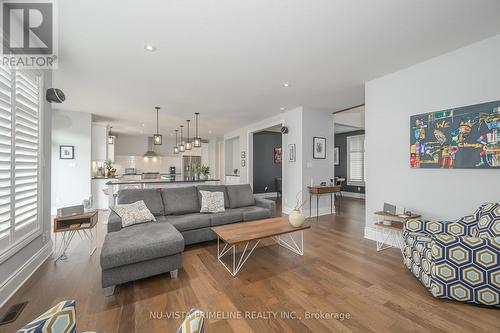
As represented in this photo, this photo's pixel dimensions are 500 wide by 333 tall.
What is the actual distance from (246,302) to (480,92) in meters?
3.59

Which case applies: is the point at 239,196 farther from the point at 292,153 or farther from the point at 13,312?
the point at 13,312

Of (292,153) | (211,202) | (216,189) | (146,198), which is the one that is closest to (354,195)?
(292,153)

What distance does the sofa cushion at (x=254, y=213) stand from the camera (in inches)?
153

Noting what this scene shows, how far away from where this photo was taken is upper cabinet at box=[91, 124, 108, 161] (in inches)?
251

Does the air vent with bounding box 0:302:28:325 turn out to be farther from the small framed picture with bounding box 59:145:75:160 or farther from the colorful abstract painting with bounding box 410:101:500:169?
the colorful abstract painting with bounding box 410:101:500:169

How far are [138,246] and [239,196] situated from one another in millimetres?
2401

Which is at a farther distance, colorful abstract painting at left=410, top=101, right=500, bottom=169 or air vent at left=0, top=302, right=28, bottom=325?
colorful abstract painting at left=410, top=101, right=500, bottom=169

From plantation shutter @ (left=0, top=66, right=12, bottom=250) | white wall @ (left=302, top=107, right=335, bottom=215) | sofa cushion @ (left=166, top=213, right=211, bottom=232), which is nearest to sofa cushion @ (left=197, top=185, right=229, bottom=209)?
sofa cushion @ (left=166, top=213, right=211, bottom=232)

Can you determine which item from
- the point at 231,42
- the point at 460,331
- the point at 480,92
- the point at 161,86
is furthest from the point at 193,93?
the point at 460,331

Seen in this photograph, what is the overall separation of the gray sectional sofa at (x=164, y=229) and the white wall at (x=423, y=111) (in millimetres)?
2123

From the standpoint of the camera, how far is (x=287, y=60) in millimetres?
2924

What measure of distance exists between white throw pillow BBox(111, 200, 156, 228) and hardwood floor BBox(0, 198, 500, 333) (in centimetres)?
67

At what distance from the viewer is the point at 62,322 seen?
99 centimetres

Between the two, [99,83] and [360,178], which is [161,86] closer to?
[99,83]
